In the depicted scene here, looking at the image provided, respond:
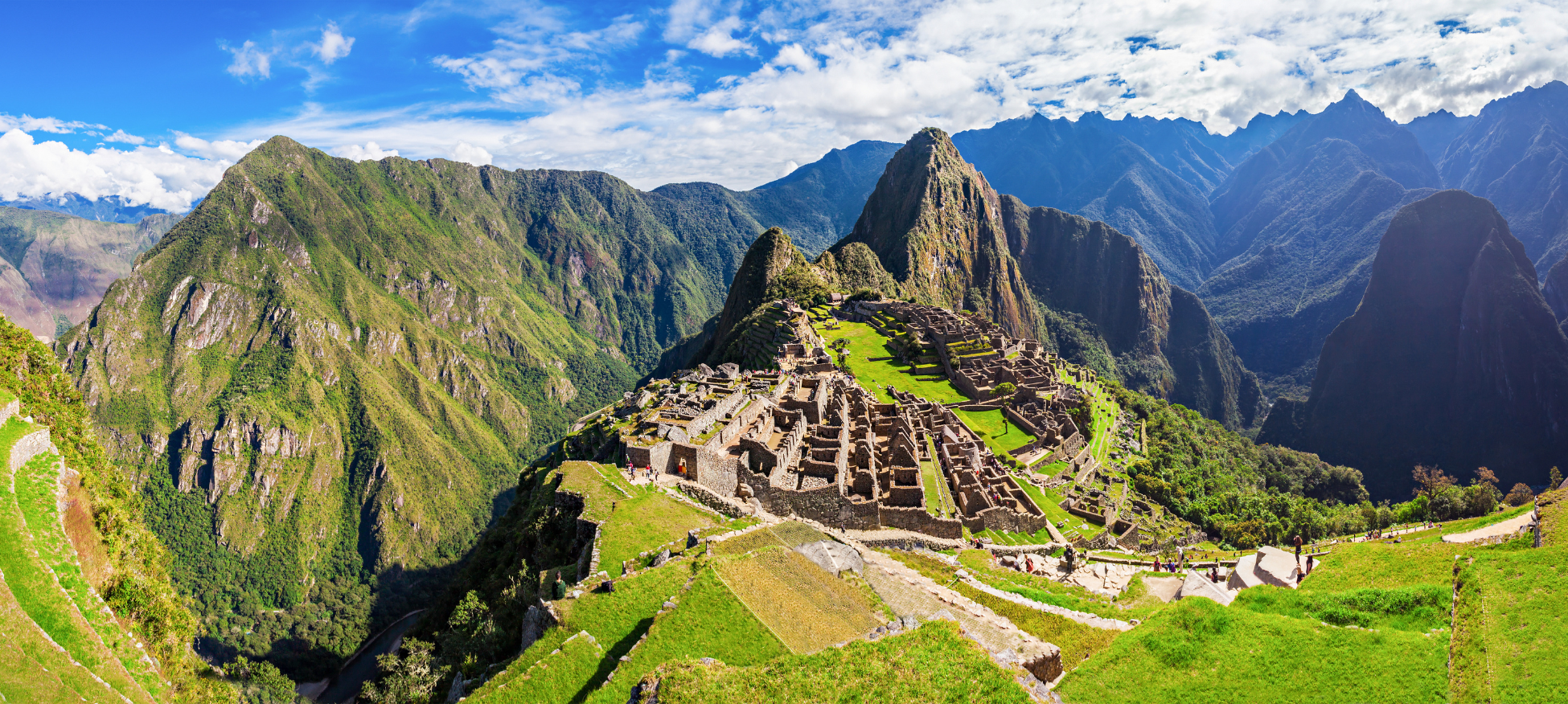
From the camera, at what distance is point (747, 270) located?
192 metres

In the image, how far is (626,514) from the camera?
27875mm

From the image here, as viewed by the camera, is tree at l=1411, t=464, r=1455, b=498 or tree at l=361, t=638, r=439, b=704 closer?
tree at l=361, t=638, r=439, b=704

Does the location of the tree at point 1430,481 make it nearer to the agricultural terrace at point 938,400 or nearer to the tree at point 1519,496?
the tree at point 1519,496

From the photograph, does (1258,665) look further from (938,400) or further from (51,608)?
(938,400)

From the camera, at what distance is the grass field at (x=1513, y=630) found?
1228cm

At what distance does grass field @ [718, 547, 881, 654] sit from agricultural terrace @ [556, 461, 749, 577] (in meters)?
5.56

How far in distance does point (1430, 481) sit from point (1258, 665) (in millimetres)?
99819

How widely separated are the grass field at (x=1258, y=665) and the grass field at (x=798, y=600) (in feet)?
19.2

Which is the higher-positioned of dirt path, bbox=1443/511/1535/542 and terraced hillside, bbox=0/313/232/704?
terraced hillside, bbox=0/313/232/704

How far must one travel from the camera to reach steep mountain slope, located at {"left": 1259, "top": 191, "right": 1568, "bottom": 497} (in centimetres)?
15225

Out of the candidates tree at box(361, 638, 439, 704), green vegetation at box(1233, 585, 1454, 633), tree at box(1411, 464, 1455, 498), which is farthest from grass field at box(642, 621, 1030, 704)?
tree at box(1411, 464, 1455, 498)

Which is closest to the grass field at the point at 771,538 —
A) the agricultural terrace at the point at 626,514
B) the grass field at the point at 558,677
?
the agricultural terrace at the point at 626,514

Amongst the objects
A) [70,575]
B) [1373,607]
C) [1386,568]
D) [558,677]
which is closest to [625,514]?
[558,677]

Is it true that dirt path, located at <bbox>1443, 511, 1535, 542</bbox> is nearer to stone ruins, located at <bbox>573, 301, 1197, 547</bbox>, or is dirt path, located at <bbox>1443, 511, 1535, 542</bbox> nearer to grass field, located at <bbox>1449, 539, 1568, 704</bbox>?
grass field, located at <bbox>1449, 539, 1568, 704</bbox>
